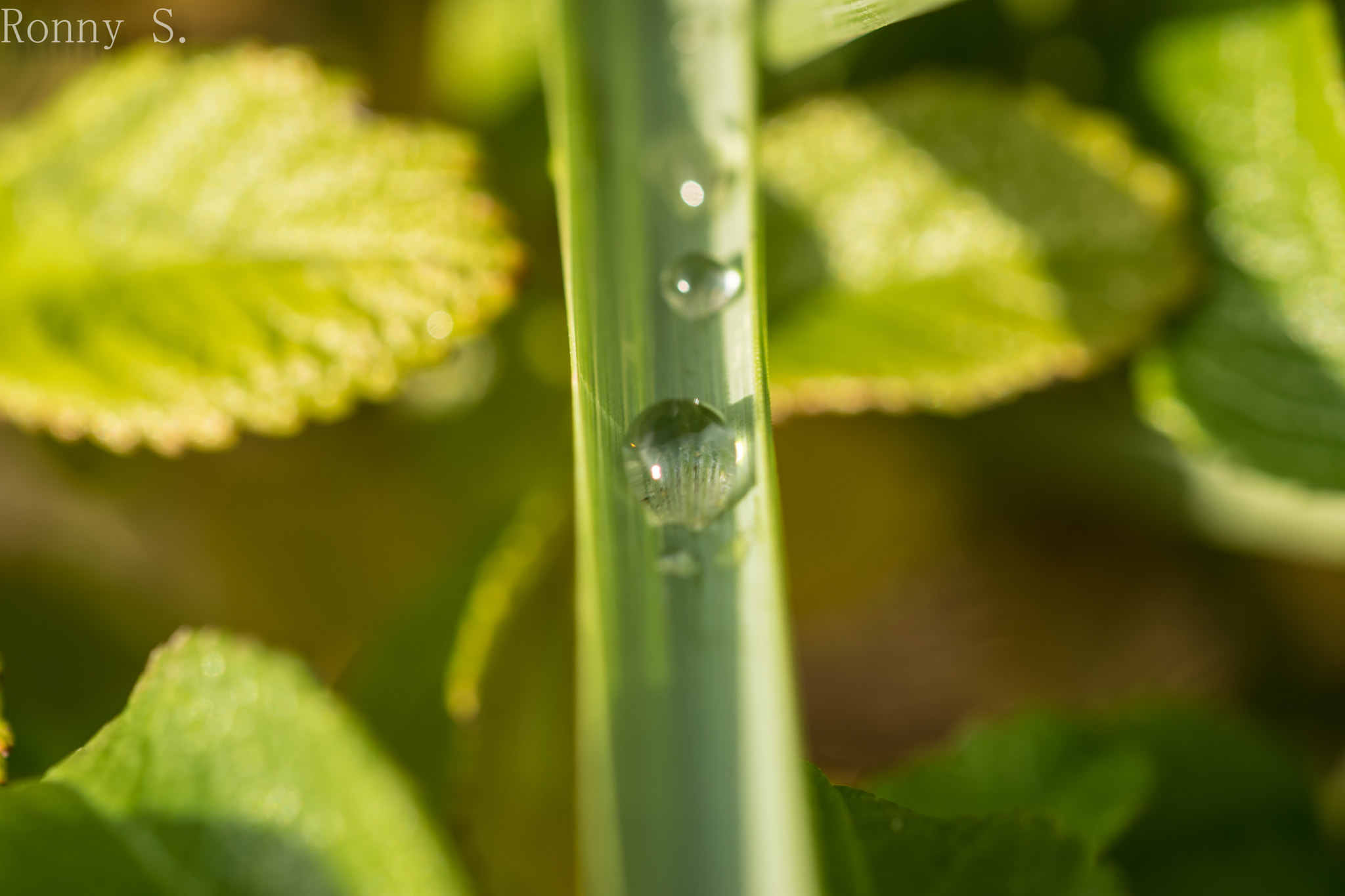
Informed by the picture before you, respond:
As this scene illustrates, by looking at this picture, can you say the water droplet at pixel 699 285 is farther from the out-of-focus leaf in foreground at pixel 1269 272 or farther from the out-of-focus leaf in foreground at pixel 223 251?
the out-of-focus leaf in foreground at pixel 1269 272

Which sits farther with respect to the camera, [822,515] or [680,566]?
[822,515]

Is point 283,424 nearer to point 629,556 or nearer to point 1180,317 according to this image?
point 629,556

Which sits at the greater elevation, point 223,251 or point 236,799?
point 223,251

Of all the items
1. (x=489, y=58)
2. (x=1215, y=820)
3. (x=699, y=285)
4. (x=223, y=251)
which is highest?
(x=489, y=58)

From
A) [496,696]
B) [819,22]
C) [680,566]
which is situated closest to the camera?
[680,566]

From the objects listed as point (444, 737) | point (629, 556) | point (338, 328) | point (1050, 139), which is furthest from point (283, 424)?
point (1050, 139)

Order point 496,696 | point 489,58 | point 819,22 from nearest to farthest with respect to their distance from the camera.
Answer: point 819,22 → point 496,696 → point 489,58

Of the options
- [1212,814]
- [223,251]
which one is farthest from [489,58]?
[1212,814]

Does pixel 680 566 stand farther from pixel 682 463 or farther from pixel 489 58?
pixel 489 58
